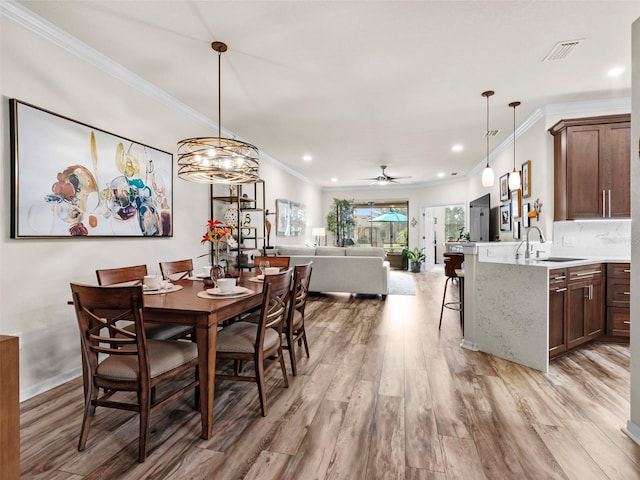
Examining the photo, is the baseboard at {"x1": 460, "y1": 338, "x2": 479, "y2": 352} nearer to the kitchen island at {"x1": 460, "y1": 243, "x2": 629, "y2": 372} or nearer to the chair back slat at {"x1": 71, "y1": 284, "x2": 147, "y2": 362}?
the kitchen island at {"x1": 460, "y1": 243, "x2": 629, "y2": 372}

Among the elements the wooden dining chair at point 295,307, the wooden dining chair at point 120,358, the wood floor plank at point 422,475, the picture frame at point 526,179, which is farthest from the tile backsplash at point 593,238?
the wooden dining chair at point 120,358

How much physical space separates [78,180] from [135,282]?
103 centimetres

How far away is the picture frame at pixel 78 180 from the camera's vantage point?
231cm

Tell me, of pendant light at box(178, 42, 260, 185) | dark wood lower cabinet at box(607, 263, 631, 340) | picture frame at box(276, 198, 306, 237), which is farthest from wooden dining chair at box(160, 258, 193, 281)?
dark wood lower cabinet at box(607, 263, 631, 340)

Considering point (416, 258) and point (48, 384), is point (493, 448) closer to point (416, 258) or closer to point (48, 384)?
point (48, 384)

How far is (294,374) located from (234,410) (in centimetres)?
62

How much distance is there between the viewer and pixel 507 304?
300 centimetres

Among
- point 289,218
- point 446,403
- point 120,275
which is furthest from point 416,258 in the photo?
point 120,275

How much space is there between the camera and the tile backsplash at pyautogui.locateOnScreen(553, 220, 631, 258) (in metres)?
3.82

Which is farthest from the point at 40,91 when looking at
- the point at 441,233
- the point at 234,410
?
the point at 441,233

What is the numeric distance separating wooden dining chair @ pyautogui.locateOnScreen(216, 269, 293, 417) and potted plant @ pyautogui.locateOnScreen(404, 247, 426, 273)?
7.96m

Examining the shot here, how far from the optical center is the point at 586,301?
3197mm

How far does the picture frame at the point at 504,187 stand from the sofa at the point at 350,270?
215 cm

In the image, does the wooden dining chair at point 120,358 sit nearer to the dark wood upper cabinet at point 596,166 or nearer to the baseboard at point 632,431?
the baseboard at point 632,431
